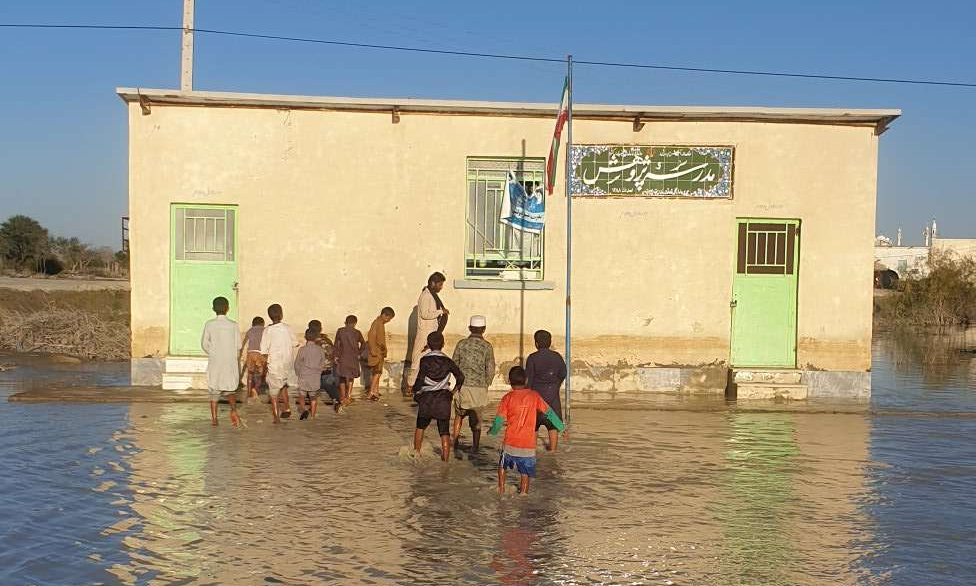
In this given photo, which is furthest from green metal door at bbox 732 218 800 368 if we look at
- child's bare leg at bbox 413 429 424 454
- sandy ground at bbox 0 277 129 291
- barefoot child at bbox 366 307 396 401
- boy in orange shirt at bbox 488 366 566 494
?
sandy ground at bbox 0 277 129 291

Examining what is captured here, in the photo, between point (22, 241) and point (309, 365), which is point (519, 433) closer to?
point (309, 365)

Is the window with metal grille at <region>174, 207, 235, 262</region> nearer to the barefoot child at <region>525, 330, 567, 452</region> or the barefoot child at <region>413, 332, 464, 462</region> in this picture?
the barefoot child at <region>413, 332, 464, 462</region>

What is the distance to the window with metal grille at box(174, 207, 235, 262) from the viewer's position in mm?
14969

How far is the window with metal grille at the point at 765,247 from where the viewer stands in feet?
50.3

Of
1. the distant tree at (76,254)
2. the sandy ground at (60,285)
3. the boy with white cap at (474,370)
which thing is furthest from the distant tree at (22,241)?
the boy with white cap at (474,370)

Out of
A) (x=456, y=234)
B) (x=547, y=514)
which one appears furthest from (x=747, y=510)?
(x=456, y=234)

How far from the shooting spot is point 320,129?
15062 mm

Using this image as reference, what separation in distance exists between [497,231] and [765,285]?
4.24m

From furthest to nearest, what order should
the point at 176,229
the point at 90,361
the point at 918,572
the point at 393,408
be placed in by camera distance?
the point at 90,361
the point at 176,229
the point at 393,408
the point at 918,572

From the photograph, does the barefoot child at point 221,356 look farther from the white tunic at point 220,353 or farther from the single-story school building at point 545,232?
the single-story school building at point 545,232

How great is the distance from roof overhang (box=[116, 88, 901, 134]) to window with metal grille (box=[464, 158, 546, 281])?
32.3 inches

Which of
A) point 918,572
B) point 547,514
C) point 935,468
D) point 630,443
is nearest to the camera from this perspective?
point 918,572

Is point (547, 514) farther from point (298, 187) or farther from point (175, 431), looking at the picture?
point (298, 187)

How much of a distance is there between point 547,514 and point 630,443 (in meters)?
3.51
